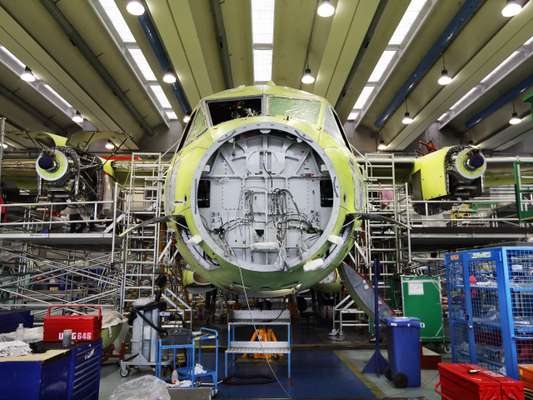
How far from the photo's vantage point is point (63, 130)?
21766 mm

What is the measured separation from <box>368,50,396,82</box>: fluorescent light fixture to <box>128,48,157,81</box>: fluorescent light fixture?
27.4 ft

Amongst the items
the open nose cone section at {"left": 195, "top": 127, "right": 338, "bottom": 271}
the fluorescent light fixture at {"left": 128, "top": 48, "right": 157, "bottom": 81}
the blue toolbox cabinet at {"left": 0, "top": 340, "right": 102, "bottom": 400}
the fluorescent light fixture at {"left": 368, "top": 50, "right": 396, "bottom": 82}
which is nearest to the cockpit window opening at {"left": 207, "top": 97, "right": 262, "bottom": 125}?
the open nose cone section at {"left": 195, "top": 127, "right": 338, "bottom": 271}

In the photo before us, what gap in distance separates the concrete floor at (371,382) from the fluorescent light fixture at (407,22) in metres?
9.51

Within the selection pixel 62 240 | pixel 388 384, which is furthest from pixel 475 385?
pixel 62 240

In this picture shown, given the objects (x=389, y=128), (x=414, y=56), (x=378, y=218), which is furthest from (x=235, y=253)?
(x=389, y=128)

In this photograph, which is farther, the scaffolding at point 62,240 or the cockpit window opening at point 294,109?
the scaffolding at point 62,240

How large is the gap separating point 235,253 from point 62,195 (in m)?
7.48

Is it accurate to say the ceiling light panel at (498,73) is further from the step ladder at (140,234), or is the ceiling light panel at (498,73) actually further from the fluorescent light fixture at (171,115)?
the fluorescent light fixture at (171,115)

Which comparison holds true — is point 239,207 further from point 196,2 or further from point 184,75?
point 184,75

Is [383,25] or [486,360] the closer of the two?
[486,360]

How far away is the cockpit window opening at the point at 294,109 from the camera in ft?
20.6

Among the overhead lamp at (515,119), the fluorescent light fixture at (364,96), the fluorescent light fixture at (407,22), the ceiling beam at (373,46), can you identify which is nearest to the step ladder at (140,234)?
the ceiling beam at (373,46)

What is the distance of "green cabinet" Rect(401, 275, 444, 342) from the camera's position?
30.0ft

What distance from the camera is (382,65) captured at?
51.4 ft
